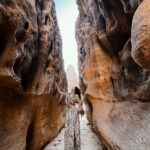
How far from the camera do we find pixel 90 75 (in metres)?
6.21

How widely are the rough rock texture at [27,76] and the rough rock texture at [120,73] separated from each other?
1.21 meters

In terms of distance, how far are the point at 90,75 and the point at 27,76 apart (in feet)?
6.41

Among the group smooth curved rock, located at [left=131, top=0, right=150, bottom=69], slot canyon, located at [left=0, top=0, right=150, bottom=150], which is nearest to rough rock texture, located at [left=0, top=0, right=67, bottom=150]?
slot canyon, located at [left=0, top=0, right=150, bottom=150]

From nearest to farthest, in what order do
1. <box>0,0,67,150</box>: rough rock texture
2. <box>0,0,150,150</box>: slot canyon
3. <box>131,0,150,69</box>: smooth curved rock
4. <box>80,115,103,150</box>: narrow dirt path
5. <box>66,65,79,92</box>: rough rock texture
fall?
<box>131,0,150,69</box>: smooth curved rock
<box>0,0,150,150</box>: slot canyon
<box>0,0,67,150</box>: rough rock texture
<box>80,115,103,150</box>: narrow dirt path
<box>66,65,79,92</box>: rough rock texture

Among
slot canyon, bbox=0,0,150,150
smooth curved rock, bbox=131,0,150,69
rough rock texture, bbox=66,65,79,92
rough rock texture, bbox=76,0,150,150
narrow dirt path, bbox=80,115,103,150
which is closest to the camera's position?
smooth curved rock, bbox=131,0,150,69

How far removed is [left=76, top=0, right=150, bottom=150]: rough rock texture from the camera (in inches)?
98.3

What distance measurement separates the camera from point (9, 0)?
12.2ft

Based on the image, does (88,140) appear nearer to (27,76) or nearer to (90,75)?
(90,75)

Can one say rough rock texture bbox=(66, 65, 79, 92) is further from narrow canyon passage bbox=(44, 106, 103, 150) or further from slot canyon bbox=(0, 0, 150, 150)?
slot canyon bbox=(0, 0, 150, 150)

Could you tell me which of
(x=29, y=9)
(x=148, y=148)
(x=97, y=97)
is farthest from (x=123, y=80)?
(x=29, y=9)

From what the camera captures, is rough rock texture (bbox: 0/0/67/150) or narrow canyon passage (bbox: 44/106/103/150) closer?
rough rock texture (bbox: 0/0/67/150)

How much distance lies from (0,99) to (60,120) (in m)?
3.54

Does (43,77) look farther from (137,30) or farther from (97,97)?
(137,30)

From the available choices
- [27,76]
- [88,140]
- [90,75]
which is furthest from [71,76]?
[27,76]
